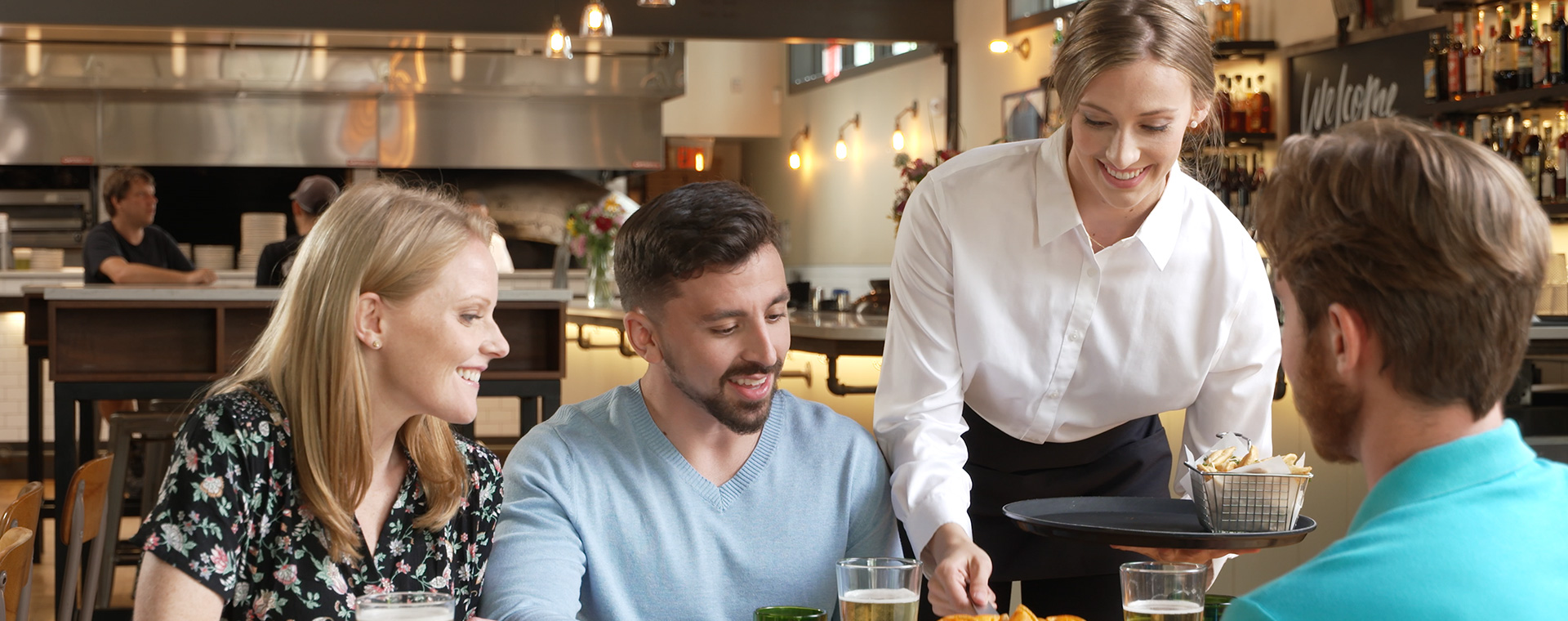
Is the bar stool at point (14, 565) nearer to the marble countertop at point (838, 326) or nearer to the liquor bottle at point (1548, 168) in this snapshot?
the marble countertop at point (838, 326)

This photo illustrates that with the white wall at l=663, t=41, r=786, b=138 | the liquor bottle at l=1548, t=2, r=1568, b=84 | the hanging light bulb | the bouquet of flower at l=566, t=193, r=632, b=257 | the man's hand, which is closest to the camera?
the liquor bottle at l=1548, t=2, r=1568, b=84

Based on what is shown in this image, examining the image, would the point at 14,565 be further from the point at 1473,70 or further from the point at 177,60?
the point at 177,60

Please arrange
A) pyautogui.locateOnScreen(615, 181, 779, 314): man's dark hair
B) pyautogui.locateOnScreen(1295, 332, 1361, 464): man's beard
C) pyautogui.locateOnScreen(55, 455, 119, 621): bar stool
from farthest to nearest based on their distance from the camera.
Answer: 1. pyautogui.locateOnScreen(55, 455, 119, 621): bar stool
2. pyautogui.locateOnScreen(615, 181, 779, 314): man's dark hair
3. pyautogui.locateOnScreen(1295, 332, 1361, 464): man's beard

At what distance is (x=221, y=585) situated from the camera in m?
1.34

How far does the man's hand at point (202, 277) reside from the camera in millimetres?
5852

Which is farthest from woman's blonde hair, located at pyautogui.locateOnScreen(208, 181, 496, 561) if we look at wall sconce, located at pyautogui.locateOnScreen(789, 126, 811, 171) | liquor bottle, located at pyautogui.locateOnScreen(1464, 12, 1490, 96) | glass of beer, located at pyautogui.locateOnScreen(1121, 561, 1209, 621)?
wall sconce, located at pyautogui.locateOnScreen(789, 126, 811, 171)

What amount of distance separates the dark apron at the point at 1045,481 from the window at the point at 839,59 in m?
7.55

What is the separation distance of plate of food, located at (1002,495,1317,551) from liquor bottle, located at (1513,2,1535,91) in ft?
11.9

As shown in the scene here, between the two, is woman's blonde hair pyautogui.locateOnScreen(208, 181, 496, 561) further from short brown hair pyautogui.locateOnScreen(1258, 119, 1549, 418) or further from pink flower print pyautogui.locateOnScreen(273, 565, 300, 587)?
short brown hair pyautogui.locateOnScreen(1258, 119, 1549, 418)

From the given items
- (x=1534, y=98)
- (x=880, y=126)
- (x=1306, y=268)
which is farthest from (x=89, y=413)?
(x=880, y=126)

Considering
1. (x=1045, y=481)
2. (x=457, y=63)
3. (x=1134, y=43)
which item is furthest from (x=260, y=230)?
(x=1134, y=43)

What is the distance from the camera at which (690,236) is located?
5.08 ft

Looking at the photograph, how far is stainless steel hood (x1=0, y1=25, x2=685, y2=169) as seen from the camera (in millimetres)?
8539

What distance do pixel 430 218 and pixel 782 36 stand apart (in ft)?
22.1
